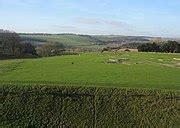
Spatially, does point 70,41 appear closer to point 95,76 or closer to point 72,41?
point 72,41

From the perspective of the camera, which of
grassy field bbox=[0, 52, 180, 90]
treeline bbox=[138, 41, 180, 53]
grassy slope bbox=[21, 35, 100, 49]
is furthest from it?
grassy slope bbox=[21, 35, 100, 49]

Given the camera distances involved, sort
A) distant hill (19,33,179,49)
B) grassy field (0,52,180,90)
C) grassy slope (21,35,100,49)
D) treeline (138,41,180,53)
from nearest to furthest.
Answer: grassy field (0,52,180,90) → treeline (138,41,180,53) → distant hill (19,33,179,49) → grassy slope (21,35,100,49)

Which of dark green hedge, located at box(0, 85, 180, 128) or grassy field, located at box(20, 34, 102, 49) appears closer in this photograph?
dark green hedge, located at box(0, 85, 180, 128)

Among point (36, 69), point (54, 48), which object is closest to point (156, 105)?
point (36, 69)

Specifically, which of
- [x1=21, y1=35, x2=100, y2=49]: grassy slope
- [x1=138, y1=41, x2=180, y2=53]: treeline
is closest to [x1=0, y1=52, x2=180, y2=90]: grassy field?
[x1=138, y1=41, x2=180, y2=53]: treeline

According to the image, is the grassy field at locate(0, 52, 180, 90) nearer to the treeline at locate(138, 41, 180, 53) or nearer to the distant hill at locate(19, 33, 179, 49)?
the treeline at locate(138, 41, 180, 53)
